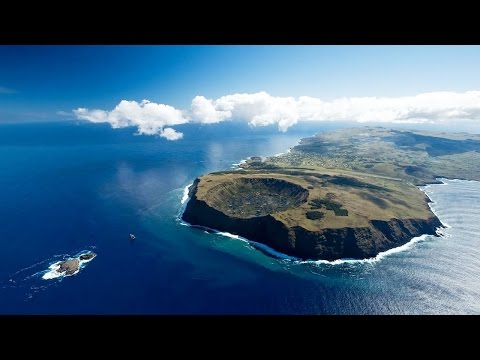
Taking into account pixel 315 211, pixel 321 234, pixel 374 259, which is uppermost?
pixel 315 211

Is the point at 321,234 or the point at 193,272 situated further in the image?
the point at 321,234

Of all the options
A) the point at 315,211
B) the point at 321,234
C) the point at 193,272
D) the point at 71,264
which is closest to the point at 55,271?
the point at 71,264

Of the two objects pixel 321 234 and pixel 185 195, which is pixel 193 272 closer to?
pixel 321 234

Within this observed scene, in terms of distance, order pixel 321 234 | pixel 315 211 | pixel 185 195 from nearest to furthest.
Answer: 1. pixel 321 234
2. pixel 315 211
3. pixel 185 195

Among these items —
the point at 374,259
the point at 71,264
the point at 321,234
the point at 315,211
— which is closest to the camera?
the point at 71,264

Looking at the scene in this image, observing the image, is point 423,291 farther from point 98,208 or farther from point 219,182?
point 98,208

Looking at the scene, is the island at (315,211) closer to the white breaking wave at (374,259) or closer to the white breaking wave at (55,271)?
the white breaking wave at (374,259)

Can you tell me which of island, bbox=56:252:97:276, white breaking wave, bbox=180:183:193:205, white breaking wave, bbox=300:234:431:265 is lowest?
white breaking wave, bbox=300:234:431:265

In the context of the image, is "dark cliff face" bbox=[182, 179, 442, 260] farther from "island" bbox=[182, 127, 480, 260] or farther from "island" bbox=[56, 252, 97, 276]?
"island" bbox=[56, 252, 97, 276]

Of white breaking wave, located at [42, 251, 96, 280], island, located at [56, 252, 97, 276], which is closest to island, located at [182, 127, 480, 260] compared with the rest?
island, located at [56, 252, 97, 276]
